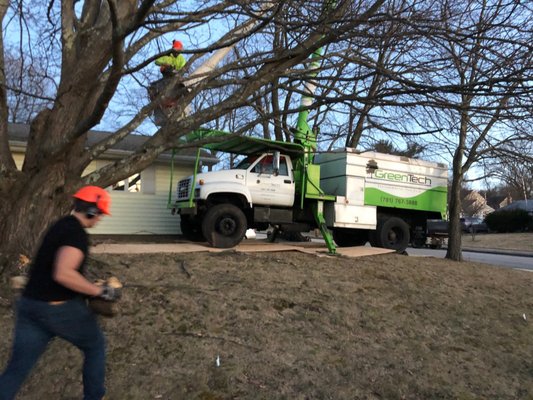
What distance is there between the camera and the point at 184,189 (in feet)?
39.3

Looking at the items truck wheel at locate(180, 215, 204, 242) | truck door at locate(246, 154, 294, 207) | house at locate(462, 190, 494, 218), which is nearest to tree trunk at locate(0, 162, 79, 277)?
truck door at locate(246, 154, 294, 207)

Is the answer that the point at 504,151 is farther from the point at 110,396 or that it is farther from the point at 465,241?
the point at 465,241

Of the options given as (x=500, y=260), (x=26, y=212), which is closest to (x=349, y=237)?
(x=26, y=212)

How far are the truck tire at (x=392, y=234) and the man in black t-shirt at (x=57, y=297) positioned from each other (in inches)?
411

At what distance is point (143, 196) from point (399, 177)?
7808 mm

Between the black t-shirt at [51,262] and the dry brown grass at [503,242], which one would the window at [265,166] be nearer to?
the black t-shirt at [51,262]

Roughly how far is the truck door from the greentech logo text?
7.79 feet

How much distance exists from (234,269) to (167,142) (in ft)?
7.71

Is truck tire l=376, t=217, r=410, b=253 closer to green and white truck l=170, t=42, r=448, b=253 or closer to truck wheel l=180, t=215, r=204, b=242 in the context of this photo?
green and white truck l=170, t=42, r=448, b=253

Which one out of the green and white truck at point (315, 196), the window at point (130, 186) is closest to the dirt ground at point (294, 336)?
the green and white truck at point (315, 196)

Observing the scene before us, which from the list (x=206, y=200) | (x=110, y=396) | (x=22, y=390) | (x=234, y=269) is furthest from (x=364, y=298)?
(x=206, y=200)

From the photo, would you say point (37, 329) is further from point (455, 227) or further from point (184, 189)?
point (455, 227)

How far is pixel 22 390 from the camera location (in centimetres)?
438

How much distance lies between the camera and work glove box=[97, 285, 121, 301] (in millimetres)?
3357
